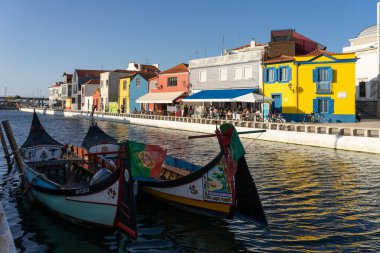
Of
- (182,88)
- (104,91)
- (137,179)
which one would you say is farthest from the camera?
(104,91)

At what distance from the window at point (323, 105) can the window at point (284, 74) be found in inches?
140

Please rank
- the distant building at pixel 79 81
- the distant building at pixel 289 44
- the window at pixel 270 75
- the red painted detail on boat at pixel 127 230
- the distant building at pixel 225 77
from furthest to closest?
1. the distant building at pixel 79 81
2. the distant building at pixel 289 44
3. the distant building at pixel 225 77
4. the window at pixel 270 75
5. the red painted detail on boat at pixel 127 230

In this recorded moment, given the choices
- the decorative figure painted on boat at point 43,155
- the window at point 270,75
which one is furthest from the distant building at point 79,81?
the decorative figure painted on boat at point 43,155

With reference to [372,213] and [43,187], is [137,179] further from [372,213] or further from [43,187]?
[372,213]

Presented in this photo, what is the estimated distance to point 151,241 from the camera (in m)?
9.27

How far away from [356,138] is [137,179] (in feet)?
55.2

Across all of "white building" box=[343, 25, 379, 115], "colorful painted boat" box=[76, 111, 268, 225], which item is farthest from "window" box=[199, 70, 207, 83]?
"colorful painted boat" box=[76, 111, 268, 225]

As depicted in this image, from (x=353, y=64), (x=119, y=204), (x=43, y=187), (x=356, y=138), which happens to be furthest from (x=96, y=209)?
(x=353, y=64)

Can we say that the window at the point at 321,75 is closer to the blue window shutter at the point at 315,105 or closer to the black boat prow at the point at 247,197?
the blue window shutter at the point at 315,105

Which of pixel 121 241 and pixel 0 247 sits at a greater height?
pixel 0 247

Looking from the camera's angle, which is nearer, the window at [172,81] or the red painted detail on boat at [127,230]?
the red painted detail on boat at [127,230]

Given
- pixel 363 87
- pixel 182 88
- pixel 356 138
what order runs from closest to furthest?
pixel 356 138 → pixel 363 87 → pixel 182 88

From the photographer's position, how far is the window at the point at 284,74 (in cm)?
3728

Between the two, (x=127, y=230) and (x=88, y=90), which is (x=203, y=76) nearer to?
(x=127, y=230)
